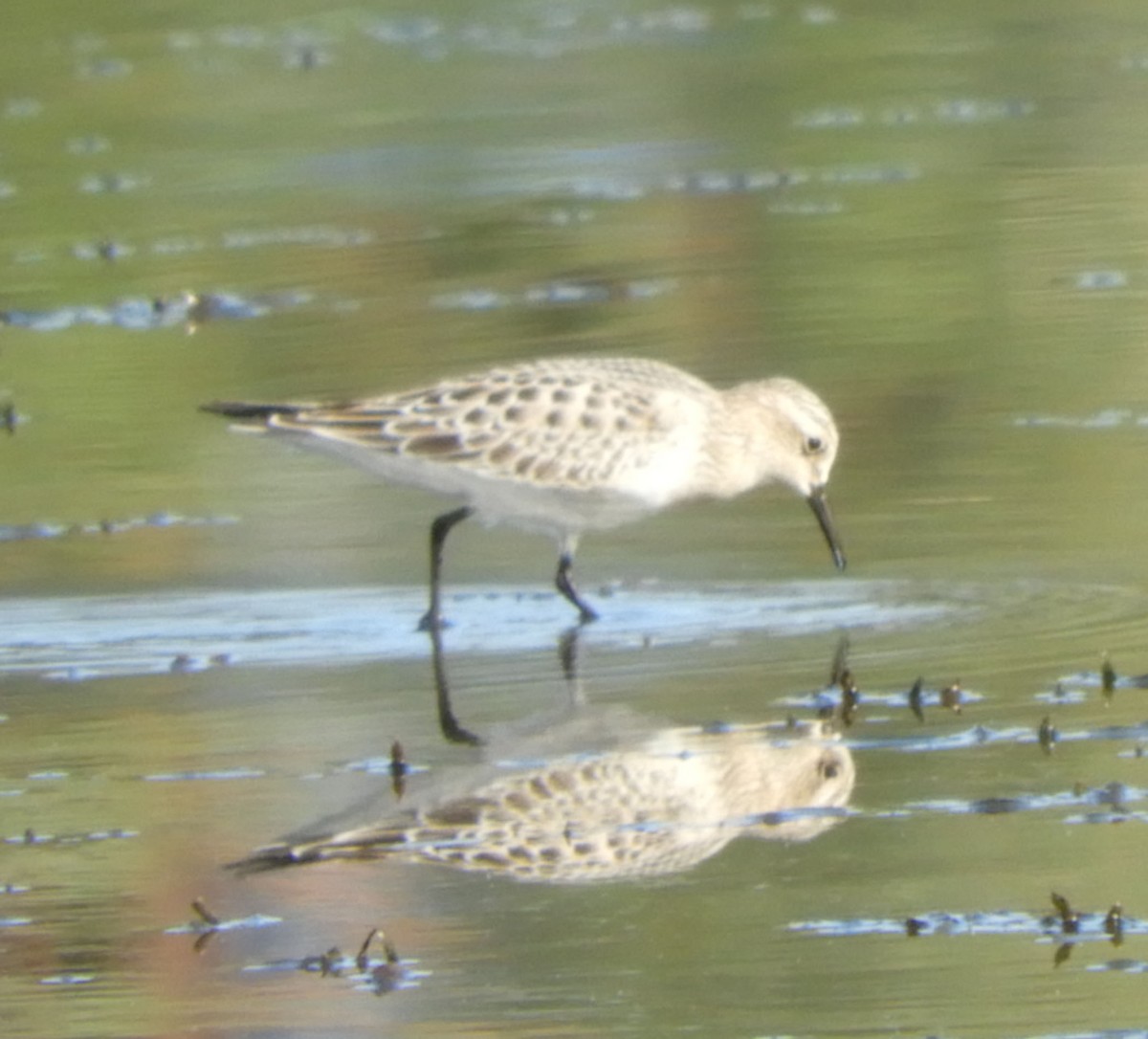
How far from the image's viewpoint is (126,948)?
597 cm

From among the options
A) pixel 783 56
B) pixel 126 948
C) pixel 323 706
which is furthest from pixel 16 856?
pixel 783 56

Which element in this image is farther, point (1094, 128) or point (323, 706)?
point (1094, 128)

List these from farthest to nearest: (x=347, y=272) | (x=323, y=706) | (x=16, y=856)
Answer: (x=347, y=272) → (x=323, y=706) → (x=16, y=856)

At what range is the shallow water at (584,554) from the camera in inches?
229

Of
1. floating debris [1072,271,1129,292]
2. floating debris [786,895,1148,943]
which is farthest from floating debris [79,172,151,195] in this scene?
floating debris [786,895,1148,943]

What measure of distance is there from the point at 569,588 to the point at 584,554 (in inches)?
34.0

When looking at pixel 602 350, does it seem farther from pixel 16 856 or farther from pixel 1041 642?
pixel 16 856

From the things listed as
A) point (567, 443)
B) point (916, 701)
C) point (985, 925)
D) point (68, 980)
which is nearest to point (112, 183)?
point (567, 443)

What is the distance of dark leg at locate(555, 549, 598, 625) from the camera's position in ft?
28.4

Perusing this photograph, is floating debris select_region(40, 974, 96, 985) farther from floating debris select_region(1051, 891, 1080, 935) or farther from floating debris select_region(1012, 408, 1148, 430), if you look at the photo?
floating debris select_region(1012, 408, 1148, 430)

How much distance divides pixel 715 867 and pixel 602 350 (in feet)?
19.6

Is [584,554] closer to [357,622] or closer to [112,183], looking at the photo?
[357,622]

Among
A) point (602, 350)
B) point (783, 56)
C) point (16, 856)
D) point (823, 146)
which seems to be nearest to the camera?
point (16, 856)

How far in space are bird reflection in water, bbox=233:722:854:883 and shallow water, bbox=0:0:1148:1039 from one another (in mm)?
80
